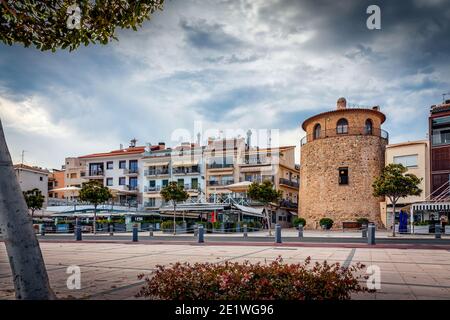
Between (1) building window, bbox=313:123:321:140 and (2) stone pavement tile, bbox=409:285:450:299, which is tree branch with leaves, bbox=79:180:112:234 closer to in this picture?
(1) building window, bbox=313:123:321:140

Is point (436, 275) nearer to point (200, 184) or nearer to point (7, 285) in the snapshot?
point (7, 285)

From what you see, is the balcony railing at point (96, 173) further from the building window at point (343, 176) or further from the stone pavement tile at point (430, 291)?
the stone pavement tile at point (430, 291)

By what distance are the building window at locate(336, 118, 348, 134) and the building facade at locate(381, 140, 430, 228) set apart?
4.90 metres

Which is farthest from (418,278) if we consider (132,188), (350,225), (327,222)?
(132,188)

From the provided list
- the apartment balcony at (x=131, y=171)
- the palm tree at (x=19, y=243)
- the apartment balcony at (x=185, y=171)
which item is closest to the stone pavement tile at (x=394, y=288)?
the palm tree at (x=19, y=243)

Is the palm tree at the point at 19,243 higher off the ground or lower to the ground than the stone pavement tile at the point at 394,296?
higher

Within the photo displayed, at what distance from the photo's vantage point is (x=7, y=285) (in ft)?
26.4

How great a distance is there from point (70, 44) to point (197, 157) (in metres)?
47.4

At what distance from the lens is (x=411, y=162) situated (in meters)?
39.2

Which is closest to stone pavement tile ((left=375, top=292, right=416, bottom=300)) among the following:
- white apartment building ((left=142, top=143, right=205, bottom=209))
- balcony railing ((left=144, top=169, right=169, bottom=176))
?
white apartment building ((left=142, top=143, right=205, bottom=209))

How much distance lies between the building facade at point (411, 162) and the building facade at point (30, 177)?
4277 centimetres

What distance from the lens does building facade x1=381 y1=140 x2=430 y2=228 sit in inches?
1490

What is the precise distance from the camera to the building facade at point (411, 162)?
37.8m
